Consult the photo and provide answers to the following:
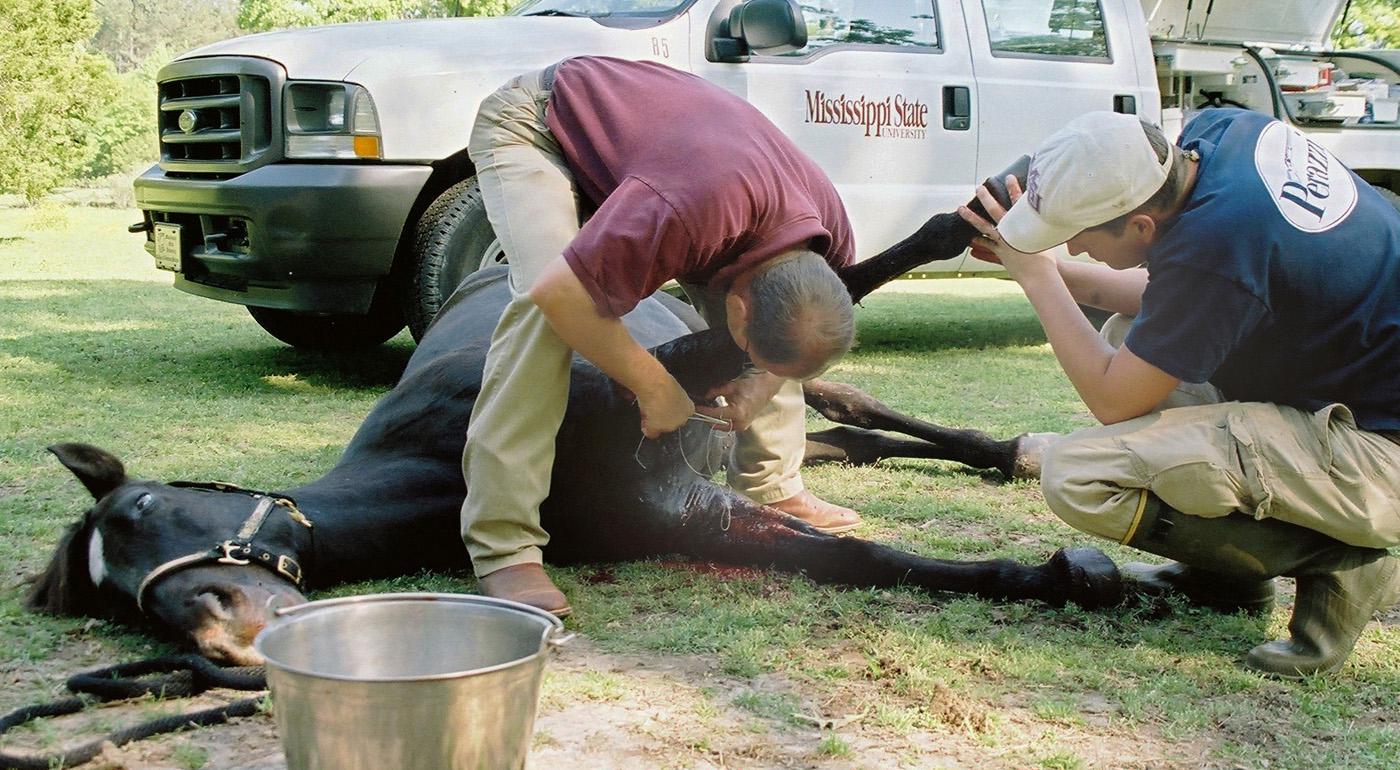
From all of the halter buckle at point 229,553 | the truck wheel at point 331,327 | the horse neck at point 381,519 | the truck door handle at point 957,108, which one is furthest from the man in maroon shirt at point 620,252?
the truck door handle at point 957,108

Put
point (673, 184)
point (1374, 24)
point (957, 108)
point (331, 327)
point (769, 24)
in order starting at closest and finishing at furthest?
point (673, 184) → point (769, 24) → point (331, 327) → point (957, 108) → point (1374, 24)

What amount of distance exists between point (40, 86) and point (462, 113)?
41.1 ft

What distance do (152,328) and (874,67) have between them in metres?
4.60

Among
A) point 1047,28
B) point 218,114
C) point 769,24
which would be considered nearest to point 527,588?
point 769,24

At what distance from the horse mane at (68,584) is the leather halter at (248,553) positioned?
0.21 metres

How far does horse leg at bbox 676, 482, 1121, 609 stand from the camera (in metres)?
3.12

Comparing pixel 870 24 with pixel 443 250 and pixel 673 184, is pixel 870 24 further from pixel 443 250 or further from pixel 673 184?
pixel 673 184

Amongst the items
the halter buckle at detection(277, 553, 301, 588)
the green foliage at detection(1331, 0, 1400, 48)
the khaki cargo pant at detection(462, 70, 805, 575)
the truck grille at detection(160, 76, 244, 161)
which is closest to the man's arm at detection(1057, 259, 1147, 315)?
the khaki cargo pant at detection(462, 70, 805, 575)

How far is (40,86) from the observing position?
15727mm

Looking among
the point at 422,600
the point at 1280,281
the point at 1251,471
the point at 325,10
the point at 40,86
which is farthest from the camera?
the point at 325,10

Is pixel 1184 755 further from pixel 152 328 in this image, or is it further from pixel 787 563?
pixel 152 328

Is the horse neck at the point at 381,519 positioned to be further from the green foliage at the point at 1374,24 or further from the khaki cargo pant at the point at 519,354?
the green foliage at the point at 1374,24

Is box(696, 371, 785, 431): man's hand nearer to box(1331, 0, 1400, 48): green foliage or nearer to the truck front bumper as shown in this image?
the truck front bumper

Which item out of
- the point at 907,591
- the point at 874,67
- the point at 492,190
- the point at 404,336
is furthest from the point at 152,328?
the point at 907,591
